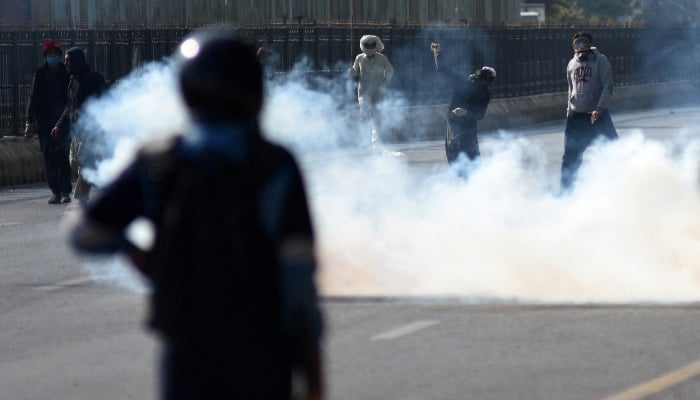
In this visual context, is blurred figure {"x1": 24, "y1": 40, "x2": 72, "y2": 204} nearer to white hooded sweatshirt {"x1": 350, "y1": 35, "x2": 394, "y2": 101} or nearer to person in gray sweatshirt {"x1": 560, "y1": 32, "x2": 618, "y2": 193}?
person in gray sweatshirt {"x1": 560, "y1": 32, "x2": 618, "y2": 193}

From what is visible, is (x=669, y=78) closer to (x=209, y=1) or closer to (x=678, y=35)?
(x=678, y=35)

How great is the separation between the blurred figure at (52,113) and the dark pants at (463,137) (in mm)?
4277

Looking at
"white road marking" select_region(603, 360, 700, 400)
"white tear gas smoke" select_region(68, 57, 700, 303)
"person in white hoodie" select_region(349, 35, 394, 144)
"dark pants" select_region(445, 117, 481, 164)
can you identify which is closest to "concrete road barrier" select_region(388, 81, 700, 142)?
"person in white hoodie" select_region(349, 35, 394, 144)

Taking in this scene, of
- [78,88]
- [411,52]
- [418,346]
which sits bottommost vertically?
[418,346]

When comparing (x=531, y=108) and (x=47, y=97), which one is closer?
(x=47, y=97)

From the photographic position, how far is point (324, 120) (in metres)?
21.2

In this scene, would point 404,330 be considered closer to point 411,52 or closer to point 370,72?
point 370,72

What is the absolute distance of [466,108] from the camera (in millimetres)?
16297

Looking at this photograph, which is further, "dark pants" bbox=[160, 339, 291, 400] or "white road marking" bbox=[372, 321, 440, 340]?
"white road marking" bbox=[372, 321, 440, 340]

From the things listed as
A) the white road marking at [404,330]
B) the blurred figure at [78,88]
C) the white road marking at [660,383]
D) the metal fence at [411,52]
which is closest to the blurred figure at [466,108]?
the blurred figure at [78,88]

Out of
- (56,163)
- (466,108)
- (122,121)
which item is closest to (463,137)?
(466,108)

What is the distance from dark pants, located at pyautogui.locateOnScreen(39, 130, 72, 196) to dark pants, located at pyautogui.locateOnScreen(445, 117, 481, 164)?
14.2 feet

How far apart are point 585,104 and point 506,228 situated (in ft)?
12.7

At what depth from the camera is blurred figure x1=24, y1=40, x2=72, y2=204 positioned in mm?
17500
